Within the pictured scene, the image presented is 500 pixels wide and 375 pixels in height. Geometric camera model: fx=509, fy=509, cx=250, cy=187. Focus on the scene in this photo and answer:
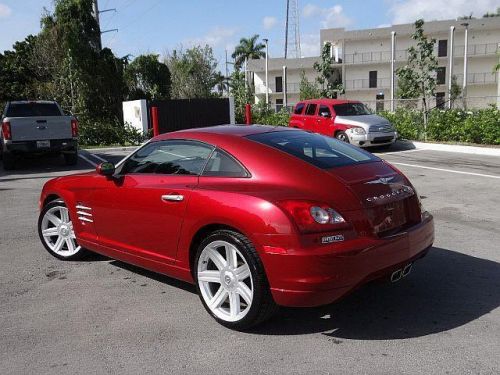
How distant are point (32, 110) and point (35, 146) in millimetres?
1248

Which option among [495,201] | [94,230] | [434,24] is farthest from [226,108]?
[434,24]

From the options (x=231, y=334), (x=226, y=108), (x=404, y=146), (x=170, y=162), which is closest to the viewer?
(x=231, y=334)

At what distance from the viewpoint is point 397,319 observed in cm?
391

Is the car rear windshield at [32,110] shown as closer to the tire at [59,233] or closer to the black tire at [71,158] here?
the black tire at [71,158]

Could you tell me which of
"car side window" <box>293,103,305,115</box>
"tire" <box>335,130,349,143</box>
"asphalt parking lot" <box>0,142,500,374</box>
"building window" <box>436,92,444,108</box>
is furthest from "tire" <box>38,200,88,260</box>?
"building window" <box>436,92,444,108</box>

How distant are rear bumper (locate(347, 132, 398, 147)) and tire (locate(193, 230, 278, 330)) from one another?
1324cm

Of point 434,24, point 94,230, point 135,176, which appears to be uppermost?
point 434,24

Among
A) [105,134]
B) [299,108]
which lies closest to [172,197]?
[299,108]

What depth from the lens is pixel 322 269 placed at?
335 cm

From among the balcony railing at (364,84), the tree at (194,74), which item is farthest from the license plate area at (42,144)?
the balcony railing at (364,84)

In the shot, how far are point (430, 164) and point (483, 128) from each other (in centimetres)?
444

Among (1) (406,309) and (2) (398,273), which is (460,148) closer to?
(1) (406,309)

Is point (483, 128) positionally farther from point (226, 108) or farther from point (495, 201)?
point (226, 108)

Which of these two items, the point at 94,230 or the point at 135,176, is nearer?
the point at 135,176
